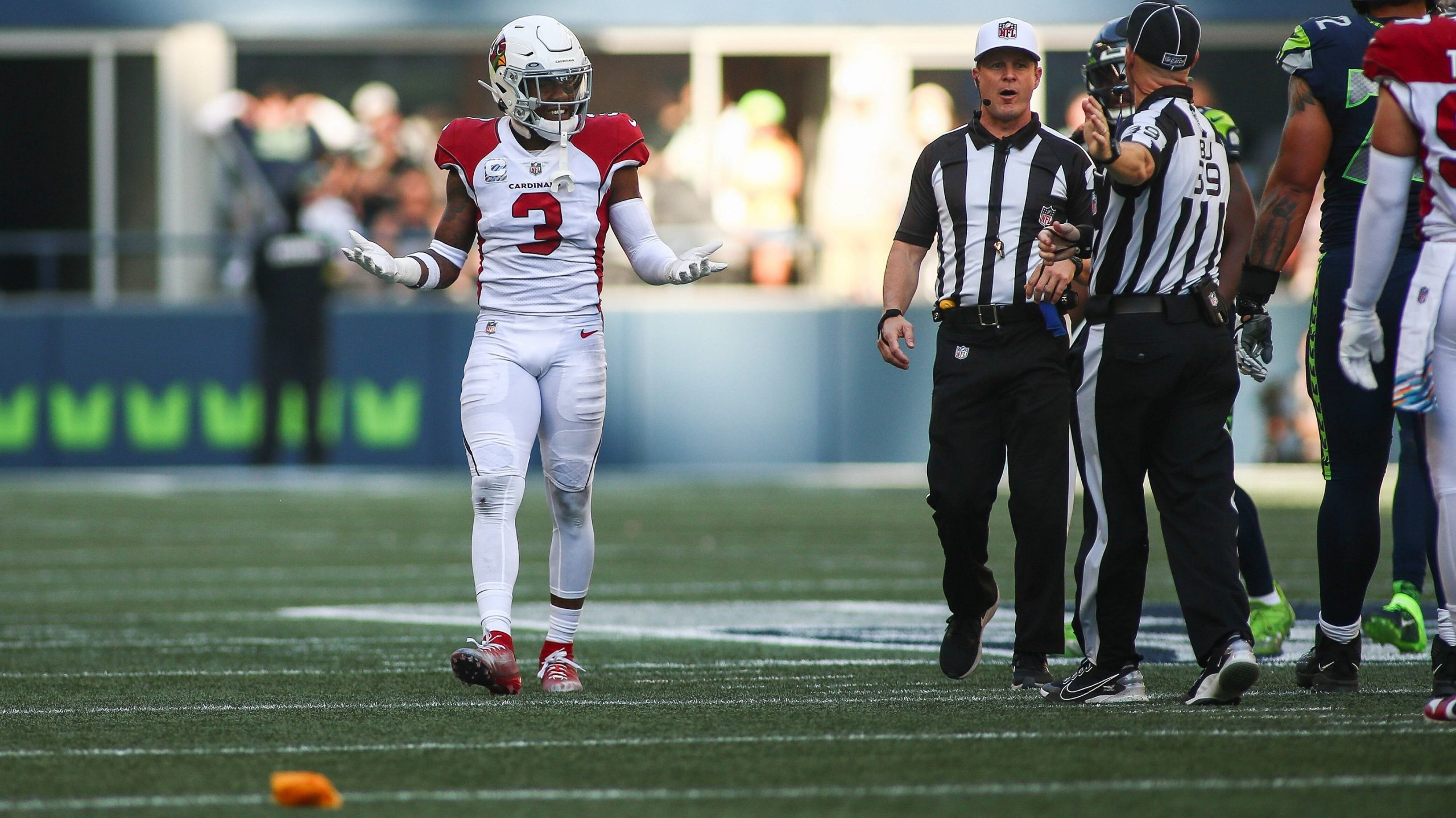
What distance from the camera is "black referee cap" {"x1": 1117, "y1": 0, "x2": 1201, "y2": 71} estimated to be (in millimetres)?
5105

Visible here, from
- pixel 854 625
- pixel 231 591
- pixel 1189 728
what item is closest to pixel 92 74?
pixel 231 591

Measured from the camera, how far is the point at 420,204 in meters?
17.5

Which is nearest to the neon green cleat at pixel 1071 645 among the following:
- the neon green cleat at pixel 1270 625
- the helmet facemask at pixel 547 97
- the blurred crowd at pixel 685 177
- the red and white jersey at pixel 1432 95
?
the neon green cleat at pixel 1270 625

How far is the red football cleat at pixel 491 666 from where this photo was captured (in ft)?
17.5

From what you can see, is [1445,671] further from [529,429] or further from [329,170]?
[329,170]

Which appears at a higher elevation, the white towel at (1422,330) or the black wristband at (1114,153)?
the black wristband at (1114,153)

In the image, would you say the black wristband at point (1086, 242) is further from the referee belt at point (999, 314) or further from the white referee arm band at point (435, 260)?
the white referee arm band at point (435, 260)

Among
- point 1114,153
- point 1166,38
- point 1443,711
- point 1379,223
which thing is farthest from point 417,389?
point 1443,711

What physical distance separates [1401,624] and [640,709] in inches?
94.0

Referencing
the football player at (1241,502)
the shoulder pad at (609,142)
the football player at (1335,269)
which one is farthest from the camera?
the football player at (1241,502)

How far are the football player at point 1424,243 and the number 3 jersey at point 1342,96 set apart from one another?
1.90 ft

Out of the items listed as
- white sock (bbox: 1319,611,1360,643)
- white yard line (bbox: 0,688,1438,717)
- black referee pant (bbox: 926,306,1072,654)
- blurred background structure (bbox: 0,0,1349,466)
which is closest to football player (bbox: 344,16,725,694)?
white yard line (bbox: 0,688,1438,717)

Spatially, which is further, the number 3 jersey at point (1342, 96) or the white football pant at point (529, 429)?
the white football pant at point (529, 429)

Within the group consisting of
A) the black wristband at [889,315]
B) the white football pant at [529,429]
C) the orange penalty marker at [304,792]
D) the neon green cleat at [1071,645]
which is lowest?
the neon green cleat at [1071,645]
